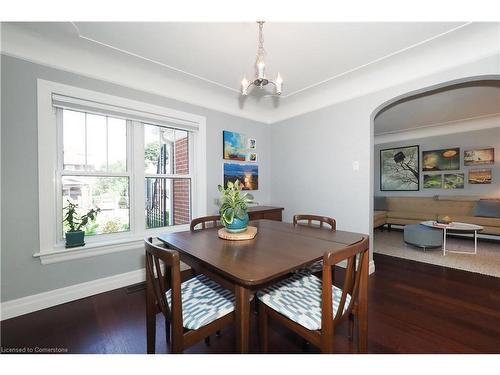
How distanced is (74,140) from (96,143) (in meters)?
0.18

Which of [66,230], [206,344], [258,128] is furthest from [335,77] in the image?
[66,230]

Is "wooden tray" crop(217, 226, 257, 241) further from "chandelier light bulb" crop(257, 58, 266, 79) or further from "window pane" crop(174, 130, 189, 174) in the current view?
"window pane" crop(174, 130, 189, 174)

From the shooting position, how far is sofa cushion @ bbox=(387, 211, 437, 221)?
450 centimetres

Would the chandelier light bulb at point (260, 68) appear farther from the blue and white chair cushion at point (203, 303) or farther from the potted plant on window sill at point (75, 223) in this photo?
the potted plant on window sill at point (75, 223)

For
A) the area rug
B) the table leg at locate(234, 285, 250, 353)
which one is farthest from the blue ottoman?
the table leg at locate(234, 285, 250, 353)

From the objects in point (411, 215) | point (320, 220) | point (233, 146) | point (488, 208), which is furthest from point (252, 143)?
point (488, 208)

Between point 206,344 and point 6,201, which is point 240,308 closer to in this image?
point 206,344

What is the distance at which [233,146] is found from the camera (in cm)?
322

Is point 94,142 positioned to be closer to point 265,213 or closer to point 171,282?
point 171,282

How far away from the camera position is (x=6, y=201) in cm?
173

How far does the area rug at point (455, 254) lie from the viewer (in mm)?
2744

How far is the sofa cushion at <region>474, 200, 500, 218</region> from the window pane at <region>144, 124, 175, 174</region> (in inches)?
214

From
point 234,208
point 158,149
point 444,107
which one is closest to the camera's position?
point 234,208
